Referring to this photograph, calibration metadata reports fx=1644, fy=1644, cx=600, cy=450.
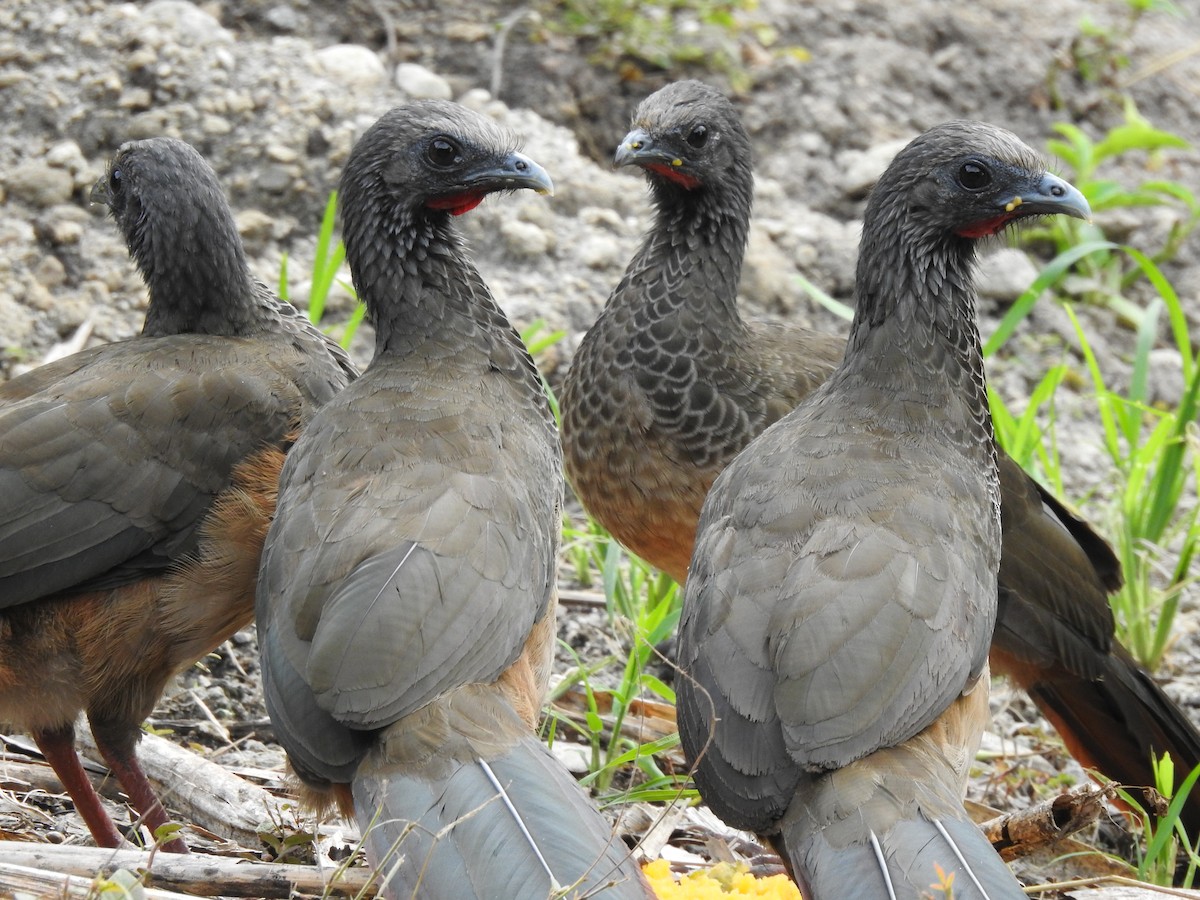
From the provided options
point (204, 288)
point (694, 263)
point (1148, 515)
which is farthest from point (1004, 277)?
point (204, 288)

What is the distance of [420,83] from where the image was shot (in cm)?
743

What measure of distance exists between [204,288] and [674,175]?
1527mm

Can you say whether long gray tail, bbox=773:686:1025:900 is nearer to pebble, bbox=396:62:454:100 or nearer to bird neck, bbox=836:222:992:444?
bird neck, bbox=836:222:992:444

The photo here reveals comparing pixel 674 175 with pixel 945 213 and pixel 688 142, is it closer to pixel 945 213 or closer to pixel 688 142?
pixel 688 142

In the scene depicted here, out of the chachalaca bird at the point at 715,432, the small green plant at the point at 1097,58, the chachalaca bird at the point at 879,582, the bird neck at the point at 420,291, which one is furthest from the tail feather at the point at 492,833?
the small green plant at the point at 1097,58

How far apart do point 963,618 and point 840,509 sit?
38cm

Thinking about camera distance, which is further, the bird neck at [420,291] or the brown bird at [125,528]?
the bird neck at [420,291]

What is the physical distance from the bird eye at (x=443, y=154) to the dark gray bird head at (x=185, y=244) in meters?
0.73

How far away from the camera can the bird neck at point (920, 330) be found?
434 cm

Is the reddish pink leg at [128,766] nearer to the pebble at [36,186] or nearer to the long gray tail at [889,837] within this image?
the long gray tail at [889,837]

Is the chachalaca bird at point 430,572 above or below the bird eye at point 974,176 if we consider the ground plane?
below

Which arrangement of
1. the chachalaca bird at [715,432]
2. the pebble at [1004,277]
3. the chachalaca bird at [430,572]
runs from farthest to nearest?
the pebble at [1004,277]
the chachalaca bird at [715,432]
the chachalaca bird at [430,572]

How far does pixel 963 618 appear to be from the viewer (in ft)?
12.4

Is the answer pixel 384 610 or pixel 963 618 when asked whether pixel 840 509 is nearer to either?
pixel 963 618
